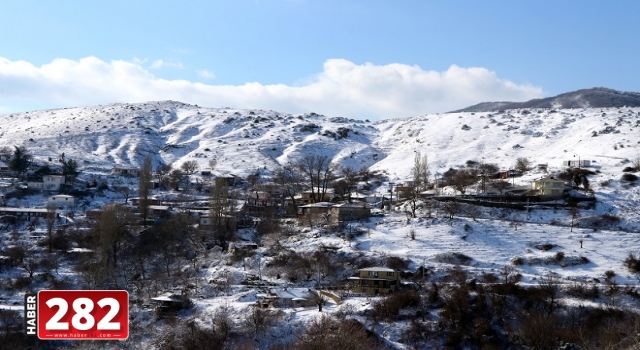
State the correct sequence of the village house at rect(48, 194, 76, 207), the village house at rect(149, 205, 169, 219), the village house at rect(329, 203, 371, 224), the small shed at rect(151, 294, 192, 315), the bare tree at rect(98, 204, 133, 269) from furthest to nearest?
the village house at rect(48, 194, 76, 207), the village house at rect(149, 205, 169, 219), the village house at rect(329, 203, 371, 224), the bare tree at rect(98, 204, 133, 269), the small shed at rect(151, 294, 192, 315)

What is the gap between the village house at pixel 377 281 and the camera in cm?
4462

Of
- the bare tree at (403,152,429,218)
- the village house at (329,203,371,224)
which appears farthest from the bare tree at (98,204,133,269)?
the bare tree at (403,152,429,218)

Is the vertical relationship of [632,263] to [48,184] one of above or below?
below

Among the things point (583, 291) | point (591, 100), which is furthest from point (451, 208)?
point (591, 100)

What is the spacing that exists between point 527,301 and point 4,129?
130942 mm

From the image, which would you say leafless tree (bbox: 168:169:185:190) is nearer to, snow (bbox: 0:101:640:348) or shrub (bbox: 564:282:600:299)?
snow (bbox: 0:101:640:348)

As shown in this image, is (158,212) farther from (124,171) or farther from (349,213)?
(124,171)

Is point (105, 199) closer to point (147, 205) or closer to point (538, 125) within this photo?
point (147, 205)

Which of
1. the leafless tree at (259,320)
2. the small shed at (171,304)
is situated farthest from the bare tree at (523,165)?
the small shed at (171,304)

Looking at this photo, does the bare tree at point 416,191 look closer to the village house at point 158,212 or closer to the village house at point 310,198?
the village house at point 310,198

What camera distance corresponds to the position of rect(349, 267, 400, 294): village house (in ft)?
146

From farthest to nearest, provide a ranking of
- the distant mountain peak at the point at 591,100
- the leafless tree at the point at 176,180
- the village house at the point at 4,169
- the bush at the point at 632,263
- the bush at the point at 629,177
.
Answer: the distant mountain peak at the point at 591,100
the village house at the point at 4,169
the leafless tree at the point at 176,180
the bush at the point at 629,177
the bush at the point at 632,263

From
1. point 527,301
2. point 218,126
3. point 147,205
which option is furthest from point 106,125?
point 527,301

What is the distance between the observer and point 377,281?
45.2m
